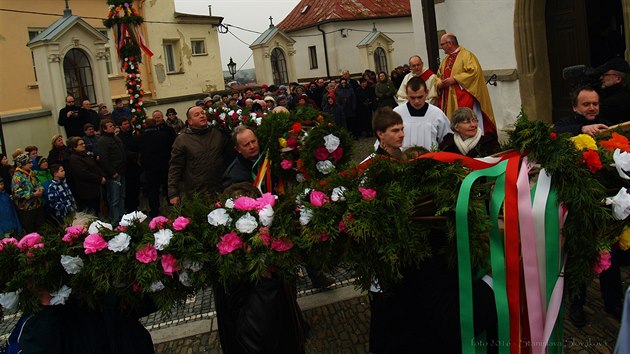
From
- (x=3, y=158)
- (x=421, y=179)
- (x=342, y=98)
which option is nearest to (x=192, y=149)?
(x=421, y=179)

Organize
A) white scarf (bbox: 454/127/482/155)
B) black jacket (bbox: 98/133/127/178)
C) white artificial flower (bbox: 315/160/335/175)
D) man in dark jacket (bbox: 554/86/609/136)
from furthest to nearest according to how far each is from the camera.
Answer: black jacket (bbox: 98/133/127/178) < white scarf (bbox: 454/127/482/155) < man in dark jacket (bbox: 554/86/609/136) < white artificial flower (bbox: 315/160/335/175)

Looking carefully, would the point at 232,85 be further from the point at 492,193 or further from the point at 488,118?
the point at 492,193

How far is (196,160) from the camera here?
6883 mm

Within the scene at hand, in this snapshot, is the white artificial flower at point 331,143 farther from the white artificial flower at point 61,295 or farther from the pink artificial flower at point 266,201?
the white artificial flower at point 61,295

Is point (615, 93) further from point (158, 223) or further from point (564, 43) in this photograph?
point (564, 43)

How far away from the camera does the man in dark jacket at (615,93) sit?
5.66 m

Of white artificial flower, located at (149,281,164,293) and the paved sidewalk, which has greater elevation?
white artificial flower, located at (149,281,164,293)

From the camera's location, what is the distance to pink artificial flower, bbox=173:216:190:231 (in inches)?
127

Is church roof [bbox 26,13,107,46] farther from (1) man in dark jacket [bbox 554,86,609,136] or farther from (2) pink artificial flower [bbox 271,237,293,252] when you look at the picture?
(2) pink artificial flower [bbox 271,237,293,252]

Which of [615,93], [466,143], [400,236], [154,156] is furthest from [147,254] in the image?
[154,156]

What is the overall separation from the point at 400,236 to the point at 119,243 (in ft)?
4.78

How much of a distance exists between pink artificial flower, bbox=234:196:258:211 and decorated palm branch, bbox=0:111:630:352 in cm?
1

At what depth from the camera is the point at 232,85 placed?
26031 mm

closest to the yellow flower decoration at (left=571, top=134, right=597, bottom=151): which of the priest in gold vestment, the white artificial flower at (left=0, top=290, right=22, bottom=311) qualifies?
the white artificial flower at (left=0, top=290, right=22, bottom=311)
